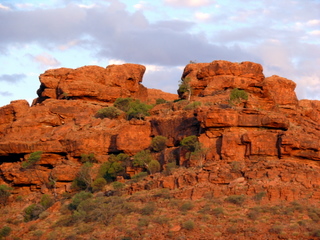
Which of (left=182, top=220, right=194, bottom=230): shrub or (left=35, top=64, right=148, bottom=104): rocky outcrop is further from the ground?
(left=35, top=64, right=148, bottom=104): rocky outcrop

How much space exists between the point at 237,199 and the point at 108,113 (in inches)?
1020

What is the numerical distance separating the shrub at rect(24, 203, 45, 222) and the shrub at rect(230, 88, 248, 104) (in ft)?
63.6

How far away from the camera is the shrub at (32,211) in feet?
167

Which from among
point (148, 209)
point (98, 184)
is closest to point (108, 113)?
point (98, 184)

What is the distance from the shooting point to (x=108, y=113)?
65.5 meters

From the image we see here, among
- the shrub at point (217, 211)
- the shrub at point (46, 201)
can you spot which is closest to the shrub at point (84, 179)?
the shrub at point (46, 201)

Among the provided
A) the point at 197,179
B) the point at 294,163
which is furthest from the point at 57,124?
the point at 294,163

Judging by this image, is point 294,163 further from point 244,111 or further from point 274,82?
point 274,82

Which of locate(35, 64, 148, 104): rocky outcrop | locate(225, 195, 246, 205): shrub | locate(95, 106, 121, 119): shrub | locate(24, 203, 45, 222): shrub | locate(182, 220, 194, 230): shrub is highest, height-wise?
locate(35, 64, 148, 104): rocky outcrop

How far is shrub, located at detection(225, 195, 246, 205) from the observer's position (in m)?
42.0

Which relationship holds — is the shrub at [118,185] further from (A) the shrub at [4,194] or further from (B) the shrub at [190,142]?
(A) the shrub at [4,194]

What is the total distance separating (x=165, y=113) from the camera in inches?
2451

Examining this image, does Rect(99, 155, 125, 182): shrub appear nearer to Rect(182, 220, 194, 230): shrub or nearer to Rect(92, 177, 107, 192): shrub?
Rect(92, 177, 107, 192): shrub

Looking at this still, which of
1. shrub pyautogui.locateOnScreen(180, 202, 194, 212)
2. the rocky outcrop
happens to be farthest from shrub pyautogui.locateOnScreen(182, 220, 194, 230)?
the rocky outcrop
